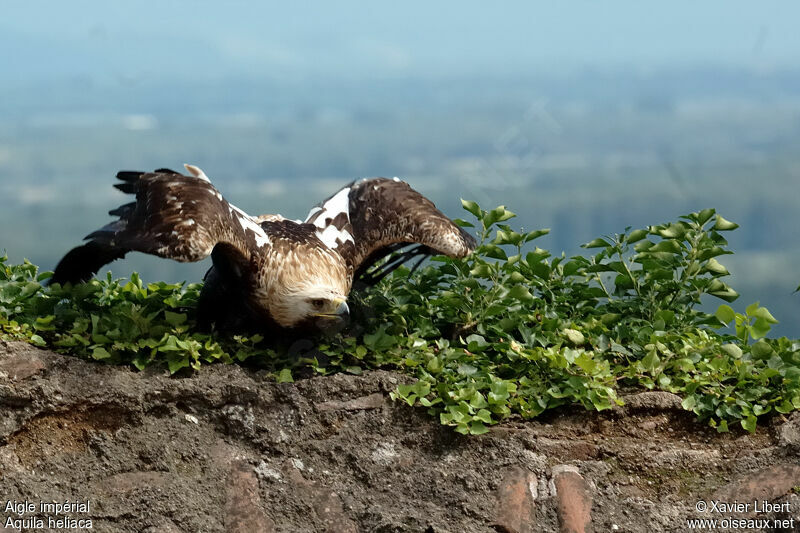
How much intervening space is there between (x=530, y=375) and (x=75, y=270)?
233cm

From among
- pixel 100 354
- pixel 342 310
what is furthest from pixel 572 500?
Result: pixel 100 354

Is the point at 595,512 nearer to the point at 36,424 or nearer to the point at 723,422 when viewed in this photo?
the point at 723,422

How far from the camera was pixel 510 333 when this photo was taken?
5.54 metres

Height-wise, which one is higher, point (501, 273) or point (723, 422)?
point (501, 273)

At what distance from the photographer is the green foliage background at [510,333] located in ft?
16.3

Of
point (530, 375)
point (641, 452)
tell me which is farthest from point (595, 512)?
point (530, 375)

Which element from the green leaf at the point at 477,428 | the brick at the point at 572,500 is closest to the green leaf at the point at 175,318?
the green leaf at the point at 477,428

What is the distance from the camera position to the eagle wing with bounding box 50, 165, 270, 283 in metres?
4.46

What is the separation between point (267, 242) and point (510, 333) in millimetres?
1485

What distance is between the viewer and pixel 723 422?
504cm

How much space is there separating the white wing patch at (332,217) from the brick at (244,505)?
3.80 feet

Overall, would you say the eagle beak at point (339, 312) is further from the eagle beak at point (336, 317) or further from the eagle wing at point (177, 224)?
the eagle wing at point (177, 224)

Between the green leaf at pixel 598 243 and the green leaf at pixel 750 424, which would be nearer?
the green leaf at pixel 750 424

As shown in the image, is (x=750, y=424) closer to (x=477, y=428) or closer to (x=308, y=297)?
(x=477, y=428)
